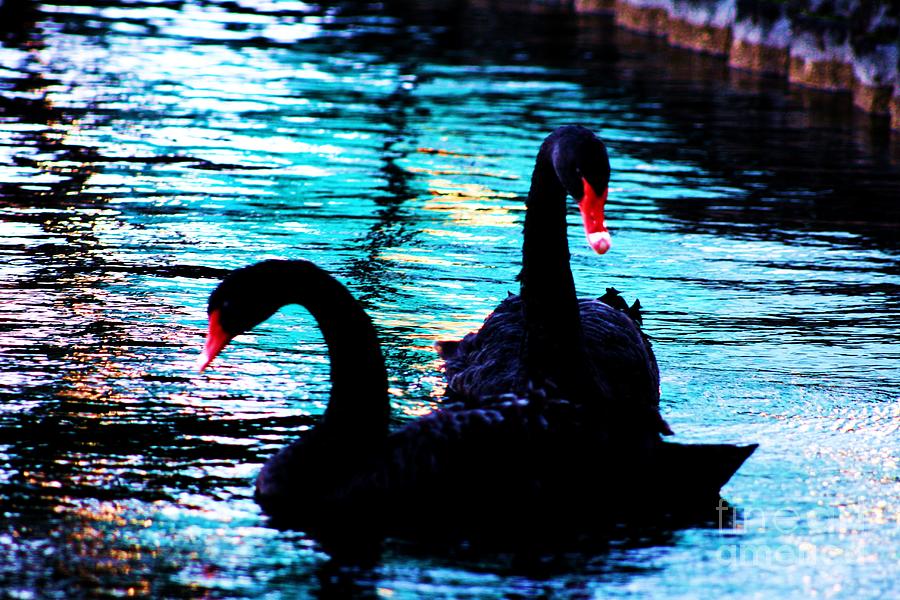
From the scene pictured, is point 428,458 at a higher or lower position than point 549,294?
lower

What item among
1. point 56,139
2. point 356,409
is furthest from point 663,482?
point 56,139

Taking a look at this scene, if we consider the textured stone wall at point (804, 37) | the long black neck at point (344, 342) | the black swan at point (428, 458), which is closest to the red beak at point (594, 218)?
the black swan at point (428, 458)

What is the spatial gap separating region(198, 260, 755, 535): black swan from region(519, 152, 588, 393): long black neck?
556 millimetres

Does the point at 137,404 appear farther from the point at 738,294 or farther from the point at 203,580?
the point at 738,294

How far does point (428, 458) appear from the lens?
196 inches

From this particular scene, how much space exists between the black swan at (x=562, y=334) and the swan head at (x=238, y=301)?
116cm

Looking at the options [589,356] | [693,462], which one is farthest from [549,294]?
[693,462]

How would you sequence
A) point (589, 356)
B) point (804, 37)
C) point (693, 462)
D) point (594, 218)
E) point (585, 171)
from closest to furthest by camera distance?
point (693, 462)
point (594, 218)
point (585, 171)
point (589, 356)
point (804, 37)

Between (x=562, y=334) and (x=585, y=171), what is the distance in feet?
2.33

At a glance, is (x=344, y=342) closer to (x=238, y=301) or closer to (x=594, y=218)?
(x=238, y=301)

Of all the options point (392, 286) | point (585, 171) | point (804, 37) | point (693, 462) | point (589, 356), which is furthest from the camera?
point (804, 37)

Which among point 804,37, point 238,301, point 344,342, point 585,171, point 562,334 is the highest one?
point 804,37

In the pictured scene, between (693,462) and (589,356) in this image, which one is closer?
(693,462)

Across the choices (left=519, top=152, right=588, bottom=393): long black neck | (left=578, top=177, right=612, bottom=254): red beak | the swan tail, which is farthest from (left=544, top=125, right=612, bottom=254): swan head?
the swan tail
